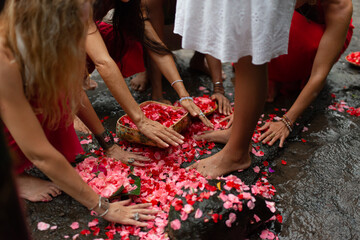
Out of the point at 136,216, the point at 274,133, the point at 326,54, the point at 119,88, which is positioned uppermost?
the point at 119,88

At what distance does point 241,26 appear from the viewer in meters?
1.43

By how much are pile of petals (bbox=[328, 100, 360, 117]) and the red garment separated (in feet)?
1.10

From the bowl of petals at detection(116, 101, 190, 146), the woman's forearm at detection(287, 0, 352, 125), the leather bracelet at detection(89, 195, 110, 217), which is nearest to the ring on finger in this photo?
the leather bracelet at detection(89, 195, 110, 217)

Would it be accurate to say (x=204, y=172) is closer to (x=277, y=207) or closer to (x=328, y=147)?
(x=277, y=207)

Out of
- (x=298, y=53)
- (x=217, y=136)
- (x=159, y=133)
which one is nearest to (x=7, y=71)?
(x=159, y=133)

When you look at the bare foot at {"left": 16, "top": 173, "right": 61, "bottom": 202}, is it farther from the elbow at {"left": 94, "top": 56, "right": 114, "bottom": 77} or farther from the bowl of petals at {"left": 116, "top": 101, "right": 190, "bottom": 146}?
the elbow at {"left": 94, "top": 56, "right": 114, "bottom": 77}

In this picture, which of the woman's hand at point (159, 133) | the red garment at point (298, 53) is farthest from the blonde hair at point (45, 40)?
the red garment at point (298, 53)

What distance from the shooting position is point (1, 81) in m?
1.27

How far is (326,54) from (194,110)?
982mm

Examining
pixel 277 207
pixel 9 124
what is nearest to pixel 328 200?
pixel 277 207

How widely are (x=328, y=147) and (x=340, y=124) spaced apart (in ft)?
1.19

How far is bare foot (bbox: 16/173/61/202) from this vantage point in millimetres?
1829

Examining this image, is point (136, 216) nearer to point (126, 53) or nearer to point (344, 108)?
point (126, 53)

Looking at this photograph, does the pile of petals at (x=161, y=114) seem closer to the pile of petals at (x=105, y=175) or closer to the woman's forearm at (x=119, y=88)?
the woman's forearm at (x=119, y=88)
